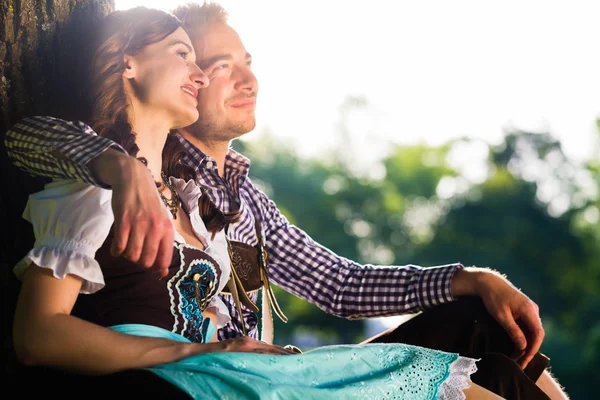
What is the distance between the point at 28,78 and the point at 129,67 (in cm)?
29

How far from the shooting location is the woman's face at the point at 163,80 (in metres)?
2.24

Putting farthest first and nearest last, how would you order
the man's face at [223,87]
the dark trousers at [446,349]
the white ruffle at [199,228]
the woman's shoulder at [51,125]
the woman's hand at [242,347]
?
1. the man's face at [223,87]
2. the white ruffle at [199,228]
3. the woman's shoulder at [51,125]
4. the woman's hand at [242,347]
5. the dark trousers at [446,349]

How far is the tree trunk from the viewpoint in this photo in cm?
219

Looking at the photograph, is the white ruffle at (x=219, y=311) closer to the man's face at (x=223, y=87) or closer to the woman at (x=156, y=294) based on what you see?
the woman at (x=156, y=294)

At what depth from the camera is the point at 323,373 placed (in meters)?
1.84

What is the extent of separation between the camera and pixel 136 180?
1726mm

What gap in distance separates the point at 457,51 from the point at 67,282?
3003 centimetres

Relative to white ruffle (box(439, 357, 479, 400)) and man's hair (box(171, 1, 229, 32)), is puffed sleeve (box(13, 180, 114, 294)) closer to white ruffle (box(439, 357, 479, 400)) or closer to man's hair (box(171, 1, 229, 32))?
white ruffle (box(439, 357, 479, 400))

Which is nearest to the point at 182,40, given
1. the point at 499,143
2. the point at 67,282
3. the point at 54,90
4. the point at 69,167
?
the point at 54,90

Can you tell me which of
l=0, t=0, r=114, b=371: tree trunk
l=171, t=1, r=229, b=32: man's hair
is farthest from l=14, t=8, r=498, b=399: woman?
l=171, t=1, r=229, b=32: man's hair

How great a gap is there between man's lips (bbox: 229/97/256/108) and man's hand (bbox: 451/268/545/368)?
0.88 metres

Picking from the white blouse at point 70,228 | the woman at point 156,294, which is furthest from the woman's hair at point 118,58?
the white blouse at point 70,228

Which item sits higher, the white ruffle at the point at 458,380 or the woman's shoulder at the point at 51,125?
the woman's shoulder at the point at 51,125

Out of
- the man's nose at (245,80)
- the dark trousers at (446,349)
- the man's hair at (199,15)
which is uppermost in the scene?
the man's hair at (199,15)
